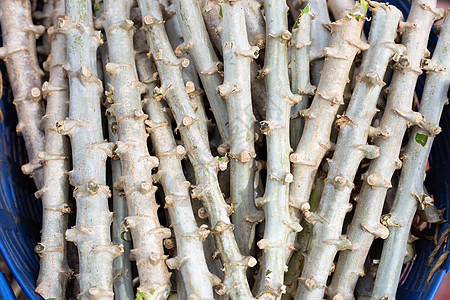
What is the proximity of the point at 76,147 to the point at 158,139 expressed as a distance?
214mm

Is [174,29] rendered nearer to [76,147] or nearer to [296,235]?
[76,147]

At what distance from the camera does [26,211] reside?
4.60 ft

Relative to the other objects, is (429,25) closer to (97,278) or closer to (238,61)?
(238,61)

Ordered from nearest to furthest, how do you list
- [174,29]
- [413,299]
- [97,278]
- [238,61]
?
[97,278] → [238,61] → [413,299] → [174,29]

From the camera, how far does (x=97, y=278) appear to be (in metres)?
1.00

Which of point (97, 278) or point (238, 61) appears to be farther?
point (238, 61)

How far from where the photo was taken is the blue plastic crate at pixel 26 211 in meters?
1.17

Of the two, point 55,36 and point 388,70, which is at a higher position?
point 55,36

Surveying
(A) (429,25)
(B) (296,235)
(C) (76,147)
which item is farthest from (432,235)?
(C) (76,147)

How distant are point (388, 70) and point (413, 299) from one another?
658mm

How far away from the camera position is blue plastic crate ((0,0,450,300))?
46.1 inches

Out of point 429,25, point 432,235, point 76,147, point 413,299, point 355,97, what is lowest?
point 413,299

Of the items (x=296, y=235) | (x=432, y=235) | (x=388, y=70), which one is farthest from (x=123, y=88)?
(x=432, y=235)

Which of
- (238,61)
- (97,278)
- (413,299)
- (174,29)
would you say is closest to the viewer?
(97,278)
